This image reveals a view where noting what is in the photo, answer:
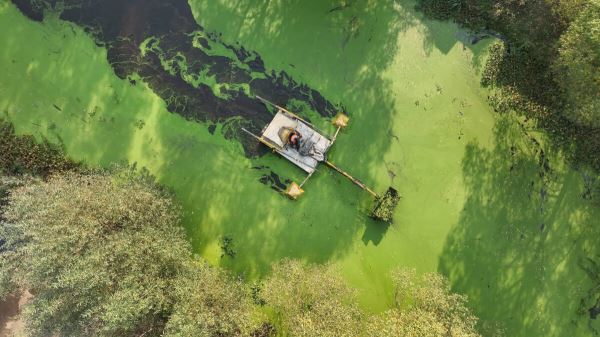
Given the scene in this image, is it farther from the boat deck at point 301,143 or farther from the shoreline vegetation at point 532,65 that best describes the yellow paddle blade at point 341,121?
the shoreline vegetation at point 532,65

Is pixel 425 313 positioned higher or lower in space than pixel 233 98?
lower

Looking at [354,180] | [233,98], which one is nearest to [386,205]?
[354,180]

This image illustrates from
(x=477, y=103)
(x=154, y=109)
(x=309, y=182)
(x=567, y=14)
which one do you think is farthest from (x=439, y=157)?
(x=154, y=109)

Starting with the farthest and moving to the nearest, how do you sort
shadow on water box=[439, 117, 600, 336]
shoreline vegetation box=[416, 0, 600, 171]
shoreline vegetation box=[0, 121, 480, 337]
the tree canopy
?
1. shadow on water box=[439, 117, 600, 336]
2. shoreline vegetation box=[416, 0, 600, 171]
3. the tree canopy
4. shoreline vegetation box=[0, 121, 480, 337]

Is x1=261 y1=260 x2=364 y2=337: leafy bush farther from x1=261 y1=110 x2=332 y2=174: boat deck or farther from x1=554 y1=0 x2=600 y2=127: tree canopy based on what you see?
x1=554 y1=0 x2=600 y2=127: tree canopy

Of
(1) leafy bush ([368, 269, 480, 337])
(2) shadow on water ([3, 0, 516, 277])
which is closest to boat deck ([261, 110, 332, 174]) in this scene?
(2) shadow on water ([3, 0, 516, 277])

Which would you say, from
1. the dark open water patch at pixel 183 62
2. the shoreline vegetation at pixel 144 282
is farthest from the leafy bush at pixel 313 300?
the dark open water patch at pixel 183 62

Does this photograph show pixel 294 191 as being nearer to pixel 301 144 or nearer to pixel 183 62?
pixel 301 144
